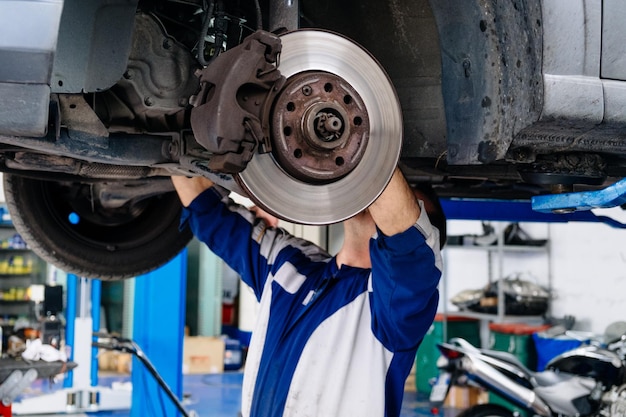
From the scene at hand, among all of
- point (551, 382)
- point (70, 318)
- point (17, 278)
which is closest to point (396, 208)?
point (551, 382)

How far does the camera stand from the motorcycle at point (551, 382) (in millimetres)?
3928

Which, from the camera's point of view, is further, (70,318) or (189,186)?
(70,318)

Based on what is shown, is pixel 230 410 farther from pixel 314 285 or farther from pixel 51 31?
pixel 51 31

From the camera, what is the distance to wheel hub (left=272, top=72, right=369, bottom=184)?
1.34m

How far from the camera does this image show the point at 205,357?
7.65 meters

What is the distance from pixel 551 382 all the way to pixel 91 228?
2.70 metres

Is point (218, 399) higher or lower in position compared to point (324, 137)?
lower

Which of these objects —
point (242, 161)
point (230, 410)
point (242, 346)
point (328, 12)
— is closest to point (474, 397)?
point (230, 410)

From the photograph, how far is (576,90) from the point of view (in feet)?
5.10

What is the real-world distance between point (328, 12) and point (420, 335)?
815 millimetres

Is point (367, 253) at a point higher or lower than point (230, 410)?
higher

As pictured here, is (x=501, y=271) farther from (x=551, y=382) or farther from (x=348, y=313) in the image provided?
(x=348, y=313)

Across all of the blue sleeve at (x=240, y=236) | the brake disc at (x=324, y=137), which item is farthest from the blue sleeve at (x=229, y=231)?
the brake disc at (x=324, y=137)

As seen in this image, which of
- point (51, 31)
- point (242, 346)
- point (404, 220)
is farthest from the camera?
point (242, 346)
